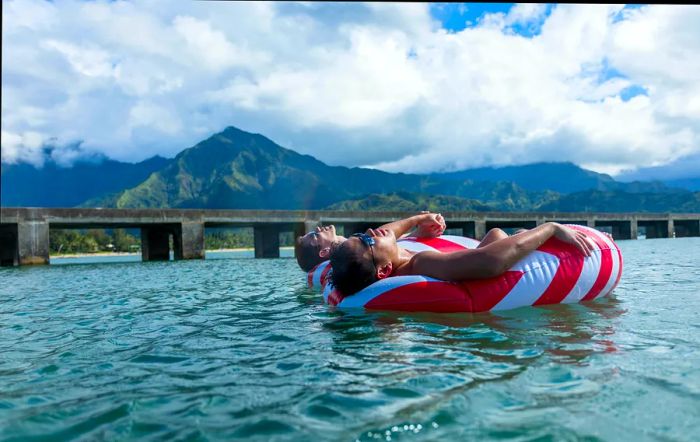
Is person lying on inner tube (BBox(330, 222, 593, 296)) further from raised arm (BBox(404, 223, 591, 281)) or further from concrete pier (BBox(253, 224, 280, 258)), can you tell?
concrete pier (BBox(253, 224, 280, 258))

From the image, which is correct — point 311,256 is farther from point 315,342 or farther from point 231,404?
point 231,404

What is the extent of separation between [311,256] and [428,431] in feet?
27.7

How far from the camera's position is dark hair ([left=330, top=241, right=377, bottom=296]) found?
6316mm

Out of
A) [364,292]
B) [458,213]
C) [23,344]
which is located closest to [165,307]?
[23,344]

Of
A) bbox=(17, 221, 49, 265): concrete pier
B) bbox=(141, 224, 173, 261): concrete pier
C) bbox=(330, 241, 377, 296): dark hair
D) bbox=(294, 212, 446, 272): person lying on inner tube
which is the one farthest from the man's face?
bbox=(141, 224, 173, 261): concrete pier

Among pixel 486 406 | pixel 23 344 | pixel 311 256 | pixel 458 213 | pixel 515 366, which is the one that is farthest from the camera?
pixel 458 213

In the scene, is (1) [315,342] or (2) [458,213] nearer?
(1) [315,342]

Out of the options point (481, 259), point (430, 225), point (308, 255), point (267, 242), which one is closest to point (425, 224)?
point (430, 225)

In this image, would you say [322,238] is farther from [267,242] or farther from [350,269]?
[267,242]

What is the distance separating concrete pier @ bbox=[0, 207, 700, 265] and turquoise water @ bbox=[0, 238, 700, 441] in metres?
27.6

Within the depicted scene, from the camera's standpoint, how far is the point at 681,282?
948cm

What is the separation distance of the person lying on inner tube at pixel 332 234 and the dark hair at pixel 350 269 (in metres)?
0.85

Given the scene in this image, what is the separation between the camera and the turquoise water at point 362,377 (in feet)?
8.72

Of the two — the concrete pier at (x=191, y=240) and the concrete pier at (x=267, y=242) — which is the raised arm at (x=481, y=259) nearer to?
the concrete pier at (x=191, y=240)
